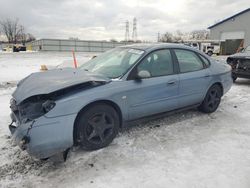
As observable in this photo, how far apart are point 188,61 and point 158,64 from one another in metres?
0.83

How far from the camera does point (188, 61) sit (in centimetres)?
454

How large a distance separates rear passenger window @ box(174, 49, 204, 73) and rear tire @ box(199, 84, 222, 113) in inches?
24.1

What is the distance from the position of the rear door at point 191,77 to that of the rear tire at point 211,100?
0.20 m

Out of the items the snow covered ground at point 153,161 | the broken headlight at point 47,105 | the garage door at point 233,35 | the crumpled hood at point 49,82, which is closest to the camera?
the snow covered ground at point 153,161

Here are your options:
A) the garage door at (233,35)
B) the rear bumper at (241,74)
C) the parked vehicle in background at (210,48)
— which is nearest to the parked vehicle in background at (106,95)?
the rear bumper at (241,74)

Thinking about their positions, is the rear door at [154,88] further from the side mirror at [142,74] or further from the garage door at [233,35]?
the garage door at [233,35]

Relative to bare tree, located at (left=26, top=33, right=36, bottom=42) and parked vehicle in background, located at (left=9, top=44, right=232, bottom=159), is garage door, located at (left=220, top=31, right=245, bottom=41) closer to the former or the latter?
Result: parked vehicle in background, located at (left=9, top=44, right=232, bottom=159)

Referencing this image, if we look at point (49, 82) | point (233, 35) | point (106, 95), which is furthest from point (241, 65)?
point (233, 35)

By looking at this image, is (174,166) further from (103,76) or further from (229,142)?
(103,76)

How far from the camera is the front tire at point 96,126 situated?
3143mm

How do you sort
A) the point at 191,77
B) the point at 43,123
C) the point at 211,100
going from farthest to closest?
the point at 211,100, the point at 191,77, the point at 43,123

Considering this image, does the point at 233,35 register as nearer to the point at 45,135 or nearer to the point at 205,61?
the point at 205,61

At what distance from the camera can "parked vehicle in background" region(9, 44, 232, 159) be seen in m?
2.83

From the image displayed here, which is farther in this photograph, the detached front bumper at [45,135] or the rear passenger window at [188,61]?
the rear passenger window at [188,61]
